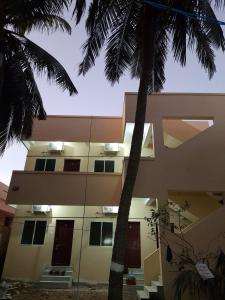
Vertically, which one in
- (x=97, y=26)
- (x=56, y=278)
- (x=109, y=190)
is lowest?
(x=56, y=278)

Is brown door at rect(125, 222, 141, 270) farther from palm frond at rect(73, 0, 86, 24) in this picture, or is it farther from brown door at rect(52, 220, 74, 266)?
palm frond at rect(73, 0, 86, 24)

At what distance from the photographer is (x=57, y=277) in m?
10.4

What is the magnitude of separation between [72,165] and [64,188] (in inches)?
96.7

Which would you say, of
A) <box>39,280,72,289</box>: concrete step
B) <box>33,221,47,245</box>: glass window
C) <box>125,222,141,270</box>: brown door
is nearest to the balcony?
<box>33,221,47,245</box>: glass window

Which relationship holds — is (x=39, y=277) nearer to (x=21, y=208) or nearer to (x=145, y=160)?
(x=21, y=208)

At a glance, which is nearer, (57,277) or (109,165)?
(57,277)

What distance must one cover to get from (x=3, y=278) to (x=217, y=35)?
12.0 m

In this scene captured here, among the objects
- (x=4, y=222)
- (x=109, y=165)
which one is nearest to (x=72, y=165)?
(x=109, y=165)

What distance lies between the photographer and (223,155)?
9.56 m

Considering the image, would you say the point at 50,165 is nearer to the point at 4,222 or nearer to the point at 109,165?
the point at 109,165

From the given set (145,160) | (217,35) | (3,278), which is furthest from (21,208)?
(217,35)

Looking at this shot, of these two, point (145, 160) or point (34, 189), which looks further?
point (34, 189)

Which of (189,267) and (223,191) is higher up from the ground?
(223,191)

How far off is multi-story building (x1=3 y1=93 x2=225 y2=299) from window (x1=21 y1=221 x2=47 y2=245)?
0.04 meters
